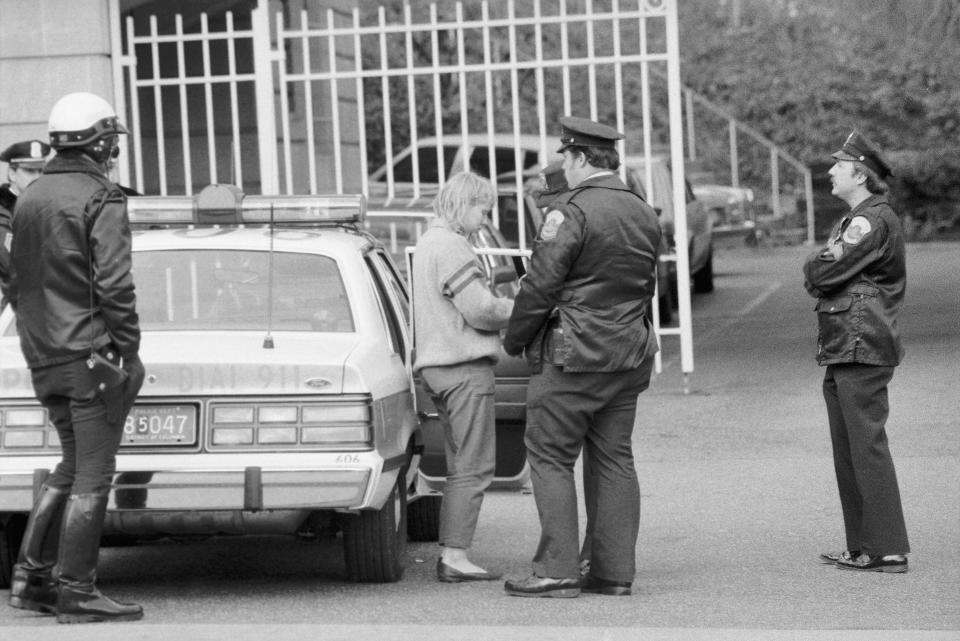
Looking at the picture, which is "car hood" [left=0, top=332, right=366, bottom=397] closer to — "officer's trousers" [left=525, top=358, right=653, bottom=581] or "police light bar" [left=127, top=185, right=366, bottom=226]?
"officer's trousers" [left=525, top=358, right=653, bottom=581]

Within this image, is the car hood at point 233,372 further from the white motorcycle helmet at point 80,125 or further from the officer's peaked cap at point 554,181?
the officer's peaked cap at point 554,181

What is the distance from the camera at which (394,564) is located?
646cm

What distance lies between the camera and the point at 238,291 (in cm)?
654

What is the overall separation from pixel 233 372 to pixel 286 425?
10.8 inches

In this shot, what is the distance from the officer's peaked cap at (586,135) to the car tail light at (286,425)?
134cm

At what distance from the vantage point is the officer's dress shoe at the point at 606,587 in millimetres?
6320

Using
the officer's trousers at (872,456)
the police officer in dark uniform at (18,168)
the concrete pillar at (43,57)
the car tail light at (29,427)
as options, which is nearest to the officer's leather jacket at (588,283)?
the officer's trousers at (872,456)

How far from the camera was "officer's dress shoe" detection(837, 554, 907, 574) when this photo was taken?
667 centimetres

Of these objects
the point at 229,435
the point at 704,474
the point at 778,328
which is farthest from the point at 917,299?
the point at 229,435

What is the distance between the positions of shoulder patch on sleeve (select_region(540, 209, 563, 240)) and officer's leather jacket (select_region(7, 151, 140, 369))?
5.13ft

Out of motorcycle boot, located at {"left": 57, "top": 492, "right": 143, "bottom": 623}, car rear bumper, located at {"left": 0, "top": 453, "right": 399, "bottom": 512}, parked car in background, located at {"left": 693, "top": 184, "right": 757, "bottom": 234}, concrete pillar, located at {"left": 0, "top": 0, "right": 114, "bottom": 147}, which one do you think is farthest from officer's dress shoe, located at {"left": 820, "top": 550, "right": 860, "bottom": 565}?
parked car in background, located at {"left": 693, "top": 184, "right": 757, "bottom": 234}

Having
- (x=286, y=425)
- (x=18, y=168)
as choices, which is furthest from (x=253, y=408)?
(x=18, y=168)

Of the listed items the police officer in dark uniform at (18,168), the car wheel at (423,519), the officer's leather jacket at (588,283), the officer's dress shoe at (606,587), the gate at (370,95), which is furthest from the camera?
the gate at (370,95)

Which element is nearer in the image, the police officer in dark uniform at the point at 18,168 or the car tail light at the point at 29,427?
the car tail light at the point at 29,427
